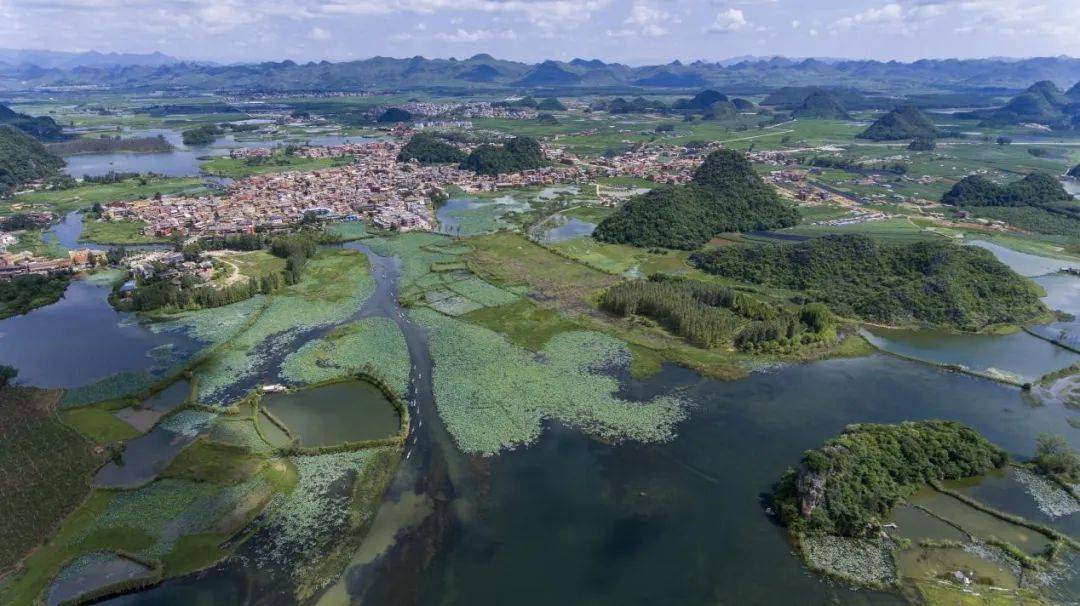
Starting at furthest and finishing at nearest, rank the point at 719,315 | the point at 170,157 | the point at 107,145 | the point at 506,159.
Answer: the point at 107,145 → the point at 170,157 → the point at 506,159 → the point at 719,315

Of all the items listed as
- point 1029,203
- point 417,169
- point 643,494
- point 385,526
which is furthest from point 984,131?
point 385,526

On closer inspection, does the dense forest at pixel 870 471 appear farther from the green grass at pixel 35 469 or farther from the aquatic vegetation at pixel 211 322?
the aquatic vegetation at pixel 211 322

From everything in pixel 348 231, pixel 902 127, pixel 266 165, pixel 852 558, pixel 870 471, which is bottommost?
pixel 852 558

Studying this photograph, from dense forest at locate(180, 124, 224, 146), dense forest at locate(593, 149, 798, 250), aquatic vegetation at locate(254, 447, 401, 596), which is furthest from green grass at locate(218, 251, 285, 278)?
dense forest at locate(180, 124, 224, 146)

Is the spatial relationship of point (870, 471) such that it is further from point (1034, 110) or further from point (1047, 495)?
point (1034, 110)

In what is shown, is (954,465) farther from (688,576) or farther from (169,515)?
(169,515)

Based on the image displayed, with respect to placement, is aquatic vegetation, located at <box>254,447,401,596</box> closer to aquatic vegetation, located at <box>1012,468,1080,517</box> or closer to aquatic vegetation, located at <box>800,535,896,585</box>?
aquatic vegetation, located at <box>800,535,896,585</box>

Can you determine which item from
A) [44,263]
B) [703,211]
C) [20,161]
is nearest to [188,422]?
[44,263]
